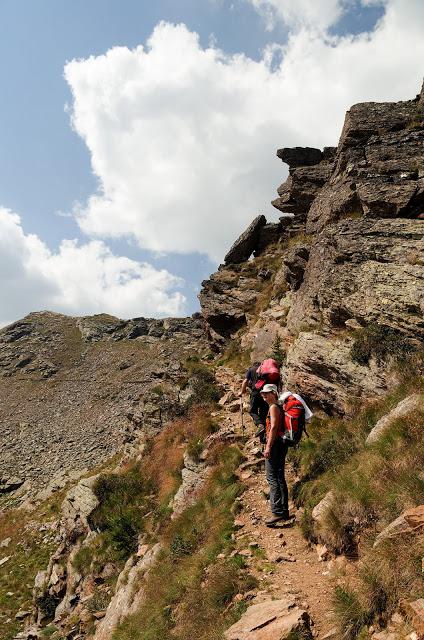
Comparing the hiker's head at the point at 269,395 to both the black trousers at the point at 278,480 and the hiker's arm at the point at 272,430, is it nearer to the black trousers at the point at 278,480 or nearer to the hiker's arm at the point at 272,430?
the hiker's arm at the point at 272,430

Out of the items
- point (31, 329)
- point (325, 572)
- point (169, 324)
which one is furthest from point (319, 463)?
point (31, 329)

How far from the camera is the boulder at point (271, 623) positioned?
18.5 ft

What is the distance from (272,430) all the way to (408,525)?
4113 mm

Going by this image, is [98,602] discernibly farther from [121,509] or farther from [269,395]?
[269,395]

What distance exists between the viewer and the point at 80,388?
205ft

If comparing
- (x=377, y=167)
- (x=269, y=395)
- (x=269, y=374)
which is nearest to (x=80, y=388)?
(x=377, y=167)

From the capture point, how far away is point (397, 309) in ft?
44.8

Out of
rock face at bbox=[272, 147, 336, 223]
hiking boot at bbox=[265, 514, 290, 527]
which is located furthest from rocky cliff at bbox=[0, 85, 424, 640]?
hiking boot at bbox=[265, 514, 290, 527]

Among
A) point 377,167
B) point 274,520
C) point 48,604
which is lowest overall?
point 48,604

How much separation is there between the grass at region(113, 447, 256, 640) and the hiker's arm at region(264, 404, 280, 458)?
2273 millimetres

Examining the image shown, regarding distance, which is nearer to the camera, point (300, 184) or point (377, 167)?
point (377, 167)

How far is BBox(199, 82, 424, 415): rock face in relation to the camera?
13.5m

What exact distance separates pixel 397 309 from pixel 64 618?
16.2 m

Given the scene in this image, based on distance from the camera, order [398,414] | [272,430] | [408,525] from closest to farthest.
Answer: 1. [408,525]
2. [398,414]
3. [272,430]
